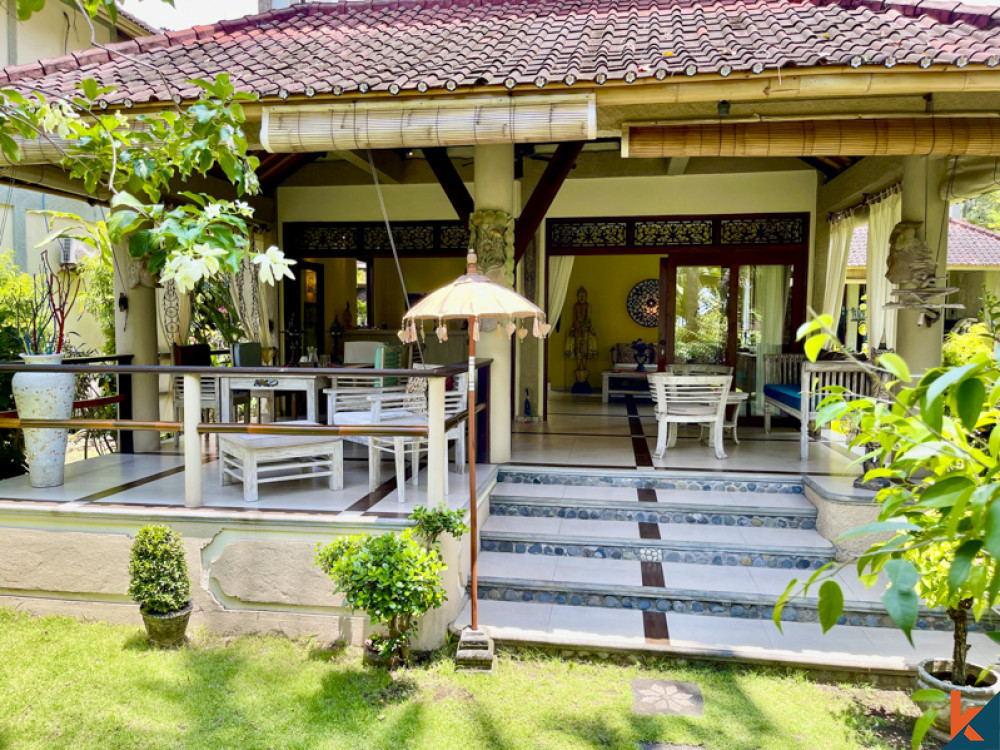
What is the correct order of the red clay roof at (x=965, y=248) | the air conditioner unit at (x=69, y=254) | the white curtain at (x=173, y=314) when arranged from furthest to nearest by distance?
the red clay roof at (x=965, y=248)
the air conditioner unit at (x=69, y=254)
the white curtain at (x=173, y=314)

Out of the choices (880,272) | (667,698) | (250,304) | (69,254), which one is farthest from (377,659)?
(69,254)

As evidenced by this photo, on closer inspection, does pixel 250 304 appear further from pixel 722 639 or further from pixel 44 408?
pixel 722 639

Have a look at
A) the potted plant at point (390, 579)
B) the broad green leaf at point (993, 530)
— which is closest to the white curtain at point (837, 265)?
the potted plant at point (390, 579)

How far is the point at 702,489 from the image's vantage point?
5418 mm

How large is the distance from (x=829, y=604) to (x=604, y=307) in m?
13.1

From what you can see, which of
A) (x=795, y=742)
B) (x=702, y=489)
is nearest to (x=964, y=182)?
(x=702, y=489)

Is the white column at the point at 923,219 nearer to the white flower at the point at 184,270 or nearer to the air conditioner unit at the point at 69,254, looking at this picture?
the white flower at the point at 184,270

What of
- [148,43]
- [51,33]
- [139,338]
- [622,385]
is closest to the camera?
[139,338]

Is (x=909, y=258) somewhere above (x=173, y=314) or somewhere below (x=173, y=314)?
above

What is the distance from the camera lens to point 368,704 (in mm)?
3369

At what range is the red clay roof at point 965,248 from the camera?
14.1m

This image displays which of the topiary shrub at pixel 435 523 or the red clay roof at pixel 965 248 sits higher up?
the red clay roof at pixel 965 248

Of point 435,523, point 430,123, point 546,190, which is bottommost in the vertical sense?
point 435,523

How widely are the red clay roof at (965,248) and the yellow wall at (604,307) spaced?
4091 mm
